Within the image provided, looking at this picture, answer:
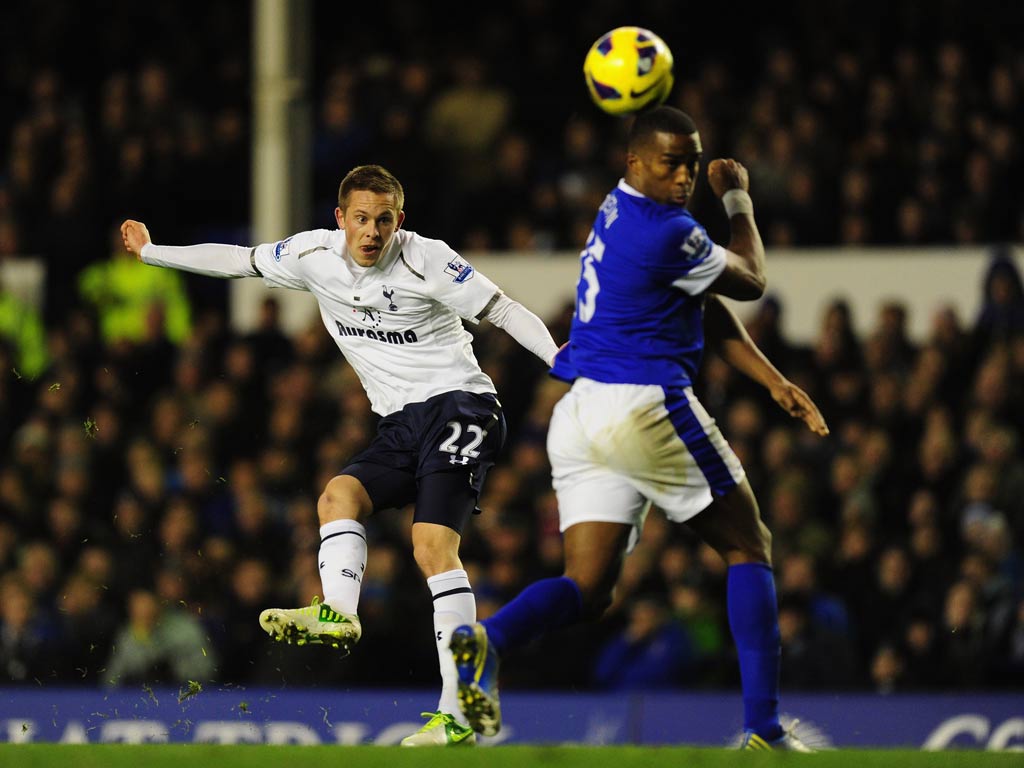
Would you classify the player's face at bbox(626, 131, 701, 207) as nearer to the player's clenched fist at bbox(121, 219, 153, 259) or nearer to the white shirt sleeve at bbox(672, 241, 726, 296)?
the white shirt sleeve at bbox(672, 241, 726, 296)

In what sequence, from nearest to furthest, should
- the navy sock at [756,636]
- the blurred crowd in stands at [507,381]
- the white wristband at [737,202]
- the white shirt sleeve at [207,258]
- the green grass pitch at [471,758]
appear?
1. the green grass pitch at [471,758]
2. the navy sock at [756,636]
3. the white wristband at [737,202]
4. the white shirt sleeve at [207,258]
5. the blurred crowd in stands at [507,381]

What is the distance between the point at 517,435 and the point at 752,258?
557 cm

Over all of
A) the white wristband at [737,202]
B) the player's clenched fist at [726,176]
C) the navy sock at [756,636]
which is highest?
the player's clenched fist at [726,176]

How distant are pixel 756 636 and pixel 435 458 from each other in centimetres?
149

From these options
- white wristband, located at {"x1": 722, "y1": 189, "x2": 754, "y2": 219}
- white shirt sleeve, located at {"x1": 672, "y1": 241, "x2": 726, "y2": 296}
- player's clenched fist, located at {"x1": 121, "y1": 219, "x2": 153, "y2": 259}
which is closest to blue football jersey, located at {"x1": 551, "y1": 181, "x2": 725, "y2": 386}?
white shirt sleeve, located at {"x1": 672, "y1": 241, "x2": 726, "y2": 296}

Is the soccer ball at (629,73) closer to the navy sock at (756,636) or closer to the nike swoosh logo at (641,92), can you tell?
the nike swoosh logo at (641,92)

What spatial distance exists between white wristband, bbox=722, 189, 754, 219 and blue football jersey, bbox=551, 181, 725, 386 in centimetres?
39

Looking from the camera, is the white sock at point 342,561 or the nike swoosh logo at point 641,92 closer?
the nike swoosh logo at point 641,92

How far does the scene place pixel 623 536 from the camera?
621 centimetres

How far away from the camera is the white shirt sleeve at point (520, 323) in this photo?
7195mm

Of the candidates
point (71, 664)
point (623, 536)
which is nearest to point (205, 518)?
point (71, 664)

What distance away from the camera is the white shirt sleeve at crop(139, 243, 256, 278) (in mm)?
7500

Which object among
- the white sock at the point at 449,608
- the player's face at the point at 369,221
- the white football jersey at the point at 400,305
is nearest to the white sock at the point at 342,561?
the white sock at the point at 449,608

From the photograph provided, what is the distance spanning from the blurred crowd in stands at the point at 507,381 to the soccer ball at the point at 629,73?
4512 millimetres
